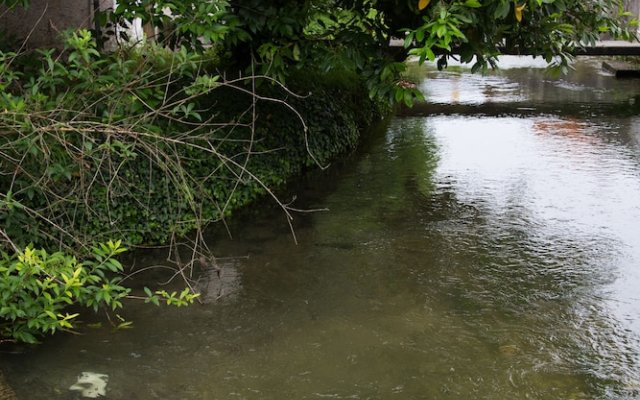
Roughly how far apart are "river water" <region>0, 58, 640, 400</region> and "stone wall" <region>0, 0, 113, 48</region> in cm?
335

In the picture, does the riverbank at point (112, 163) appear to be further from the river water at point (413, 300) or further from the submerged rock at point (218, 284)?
the river water at point (413, 300)

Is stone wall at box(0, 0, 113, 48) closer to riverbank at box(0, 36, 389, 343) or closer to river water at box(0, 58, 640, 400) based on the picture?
riverbank at box(0, 36, 389, 343)


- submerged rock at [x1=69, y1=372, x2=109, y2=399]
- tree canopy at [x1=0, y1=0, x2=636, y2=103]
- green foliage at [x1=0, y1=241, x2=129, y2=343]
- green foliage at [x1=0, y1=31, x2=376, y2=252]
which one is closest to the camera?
green foliage at [x1=0, y1=241, x2=129, y2=343]

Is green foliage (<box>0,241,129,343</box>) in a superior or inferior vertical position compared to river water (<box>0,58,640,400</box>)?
superior

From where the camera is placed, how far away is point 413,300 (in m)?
6.08

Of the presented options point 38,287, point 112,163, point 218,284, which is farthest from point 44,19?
point 38,287

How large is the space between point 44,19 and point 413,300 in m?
5.71

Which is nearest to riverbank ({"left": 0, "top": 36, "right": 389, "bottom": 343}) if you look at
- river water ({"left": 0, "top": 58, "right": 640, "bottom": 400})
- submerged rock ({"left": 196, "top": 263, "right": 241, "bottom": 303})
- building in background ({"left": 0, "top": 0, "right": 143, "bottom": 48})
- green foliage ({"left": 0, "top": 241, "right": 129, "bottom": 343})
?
green foliage ({"left": 0, "top": 241, "right": 129, "bottom": 343})

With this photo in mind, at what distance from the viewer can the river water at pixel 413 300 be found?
495 cm

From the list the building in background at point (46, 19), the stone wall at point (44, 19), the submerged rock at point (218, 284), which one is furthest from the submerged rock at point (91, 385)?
the stone wall at point (44, 19)

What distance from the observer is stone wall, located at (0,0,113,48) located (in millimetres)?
8961

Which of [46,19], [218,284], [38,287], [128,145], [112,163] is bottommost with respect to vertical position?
[218,284]

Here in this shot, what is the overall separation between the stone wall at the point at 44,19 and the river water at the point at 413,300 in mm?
3354

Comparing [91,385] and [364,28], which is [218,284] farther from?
[364,28]
